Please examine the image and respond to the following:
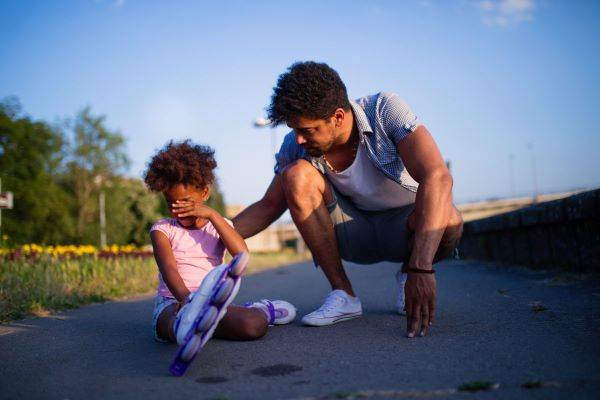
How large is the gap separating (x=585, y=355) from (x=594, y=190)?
248 centimetres

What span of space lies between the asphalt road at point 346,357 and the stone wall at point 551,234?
0.73m

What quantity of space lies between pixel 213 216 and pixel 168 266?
34 cm

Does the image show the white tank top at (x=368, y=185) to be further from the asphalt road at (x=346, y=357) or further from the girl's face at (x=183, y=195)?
the girl's face at (x=183, y=195)

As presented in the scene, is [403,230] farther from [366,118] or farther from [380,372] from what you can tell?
[380,372]

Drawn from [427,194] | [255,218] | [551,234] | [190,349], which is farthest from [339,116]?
[551,234]

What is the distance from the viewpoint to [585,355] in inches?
78.0

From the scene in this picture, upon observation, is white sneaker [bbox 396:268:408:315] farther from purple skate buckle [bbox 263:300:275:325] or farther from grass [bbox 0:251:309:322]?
grass [bbox 0:251:309:322]

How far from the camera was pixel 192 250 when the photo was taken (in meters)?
3.11

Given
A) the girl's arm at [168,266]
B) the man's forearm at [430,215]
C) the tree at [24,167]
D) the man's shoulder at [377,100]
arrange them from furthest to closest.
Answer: the tree at [24,167] < the man's shoulder at [377,100] < the girl's arm at [168,266] < the man's forearm at [430,215]

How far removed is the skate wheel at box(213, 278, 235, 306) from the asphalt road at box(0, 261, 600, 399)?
10.7 inches

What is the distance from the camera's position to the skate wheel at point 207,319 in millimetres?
2051

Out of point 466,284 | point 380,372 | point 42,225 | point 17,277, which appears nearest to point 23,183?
point 42,225

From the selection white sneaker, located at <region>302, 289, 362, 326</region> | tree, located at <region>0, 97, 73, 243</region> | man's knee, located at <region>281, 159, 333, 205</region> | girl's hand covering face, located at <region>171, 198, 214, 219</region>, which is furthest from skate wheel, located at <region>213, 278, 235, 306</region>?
tree, located at <region>0, 97, 73, 243</region>

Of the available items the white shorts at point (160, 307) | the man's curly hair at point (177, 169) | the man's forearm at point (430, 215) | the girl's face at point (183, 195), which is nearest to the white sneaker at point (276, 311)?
the white shorts at point (160, 307)
